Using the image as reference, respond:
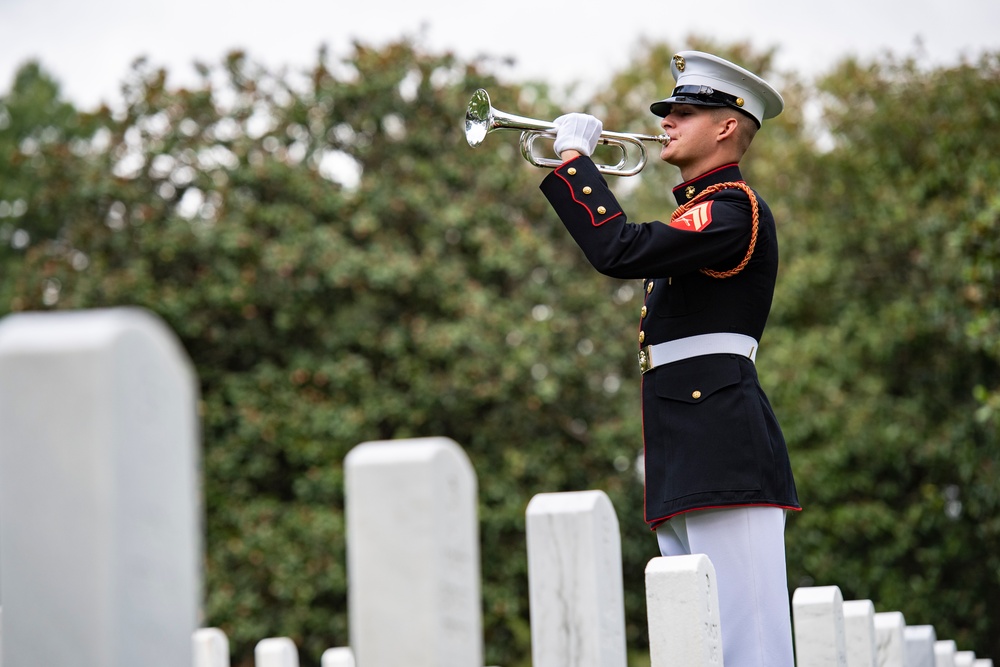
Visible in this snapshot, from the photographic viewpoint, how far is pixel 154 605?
35.4 inches

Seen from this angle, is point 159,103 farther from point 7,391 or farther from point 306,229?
point 7,391

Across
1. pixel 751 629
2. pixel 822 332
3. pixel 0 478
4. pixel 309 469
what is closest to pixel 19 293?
pixel 309 469

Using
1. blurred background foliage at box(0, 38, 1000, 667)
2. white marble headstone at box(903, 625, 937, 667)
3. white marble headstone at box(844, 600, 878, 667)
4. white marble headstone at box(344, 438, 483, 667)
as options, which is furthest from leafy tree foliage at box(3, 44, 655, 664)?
white marble headstone at box(344, 438, 483, 667)

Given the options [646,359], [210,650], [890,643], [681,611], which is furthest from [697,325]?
[210,650]

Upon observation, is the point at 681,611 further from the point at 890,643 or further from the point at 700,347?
the point at 890,643

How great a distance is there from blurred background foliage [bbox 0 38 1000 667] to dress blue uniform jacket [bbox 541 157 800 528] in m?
4.98

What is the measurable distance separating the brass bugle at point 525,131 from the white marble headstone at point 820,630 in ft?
3.37

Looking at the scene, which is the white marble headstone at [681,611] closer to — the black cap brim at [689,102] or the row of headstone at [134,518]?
the row of headstone at [134,518]

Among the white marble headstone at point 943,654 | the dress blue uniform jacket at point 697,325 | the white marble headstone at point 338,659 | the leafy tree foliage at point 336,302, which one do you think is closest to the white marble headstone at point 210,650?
the white marble headstone at point 338,659

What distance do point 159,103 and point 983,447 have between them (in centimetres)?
563

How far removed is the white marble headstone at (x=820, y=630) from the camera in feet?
6.77

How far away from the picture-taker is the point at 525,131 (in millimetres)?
2762

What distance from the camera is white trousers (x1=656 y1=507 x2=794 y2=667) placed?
231 cm

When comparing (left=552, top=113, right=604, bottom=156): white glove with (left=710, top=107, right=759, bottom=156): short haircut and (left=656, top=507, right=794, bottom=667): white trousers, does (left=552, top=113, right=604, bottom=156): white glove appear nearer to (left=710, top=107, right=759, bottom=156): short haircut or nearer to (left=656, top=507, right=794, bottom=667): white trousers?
(left=710, top=107, right=759, bottom=156): short haircut
